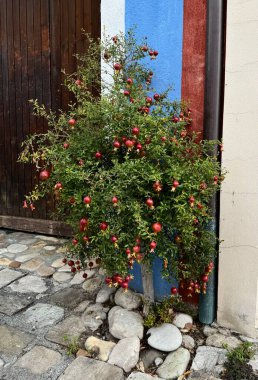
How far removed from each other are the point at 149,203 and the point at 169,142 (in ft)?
1.41

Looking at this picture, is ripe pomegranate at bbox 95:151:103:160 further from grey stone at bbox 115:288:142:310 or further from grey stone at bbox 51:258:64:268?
grey stone at bbox 51:258:64:268

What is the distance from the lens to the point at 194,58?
2.51 m

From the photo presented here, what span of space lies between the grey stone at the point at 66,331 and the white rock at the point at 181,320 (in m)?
0.63

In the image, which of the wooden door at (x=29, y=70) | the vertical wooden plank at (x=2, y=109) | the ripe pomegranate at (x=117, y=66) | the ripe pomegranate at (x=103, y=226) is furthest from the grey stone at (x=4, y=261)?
the ripe pomegranate at (x=117, y=66)

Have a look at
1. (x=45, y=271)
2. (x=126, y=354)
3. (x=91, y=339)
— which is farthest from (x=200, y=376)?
(x=45, y=271)

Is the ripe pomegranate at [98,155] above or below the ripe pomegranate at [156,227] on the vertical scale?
above

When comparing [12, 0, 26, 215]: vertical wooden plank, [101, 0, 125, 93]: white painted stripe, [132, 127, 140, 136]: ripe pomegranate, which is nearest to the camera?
[132, 127, 140, 136]: ripe pomegranate

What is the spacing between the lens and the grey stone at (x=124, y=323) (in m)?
2.40

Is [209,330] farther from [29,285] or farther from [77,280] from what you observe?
[29,285]

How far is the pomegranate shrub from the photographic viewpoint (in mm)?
2064

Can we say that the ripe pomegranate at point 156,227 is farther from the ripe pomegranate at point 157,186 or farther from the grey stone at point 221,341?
the grey stone at point 221,341

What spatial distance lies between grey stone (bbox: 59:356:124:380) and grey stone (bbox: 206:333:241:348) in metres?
0.65

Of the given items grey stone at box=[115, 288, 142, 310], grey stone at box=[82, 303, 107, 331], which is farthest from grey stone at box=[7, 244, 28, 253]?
grey stone at box=[115, 288, 142, 310]

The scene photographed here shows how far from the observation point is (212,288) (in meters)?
2.56
